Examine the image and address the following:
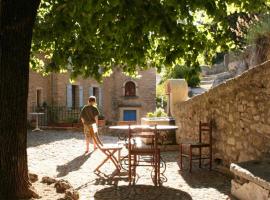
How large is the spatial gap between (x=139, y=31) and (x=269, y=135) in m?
2.64

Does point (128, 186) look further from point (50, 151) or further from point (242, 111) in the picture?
point (50, 151)

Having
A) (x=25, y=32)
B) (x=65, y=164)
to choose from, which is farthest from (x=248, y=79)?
(x=65, y=164)

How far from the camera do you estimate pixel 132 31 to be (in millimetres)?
5762

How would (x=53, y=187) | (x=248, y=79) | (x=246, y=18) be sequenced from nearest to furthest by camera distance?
1. (x=53, y=187)
2. (x=248, y=79)
3. (x=246, y=18)

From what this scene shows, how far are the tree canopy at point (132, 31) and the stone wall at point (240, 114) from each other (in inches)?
37.4

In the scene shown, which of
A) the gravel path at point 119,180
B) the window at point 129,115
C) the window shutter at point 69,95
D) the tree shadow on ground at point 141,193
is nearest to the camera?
the tree shadow on ground at point 141,193

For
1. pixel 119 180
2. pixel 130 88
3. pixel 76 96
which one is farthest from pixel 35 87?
pixel 119 180

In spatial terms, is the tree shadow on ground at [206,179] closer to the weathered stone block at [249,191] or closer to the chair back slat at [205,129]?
the weathered stone block at [249,191]

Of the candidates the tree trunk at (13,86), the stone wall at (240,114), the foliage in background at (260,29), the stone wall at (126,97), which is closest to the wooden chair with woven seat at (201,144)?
the stone wall at (240,114)

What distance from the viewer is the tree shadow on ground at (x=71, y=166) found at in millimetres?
8859

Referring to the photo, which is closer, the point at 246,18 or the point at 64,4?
the point at 64,4

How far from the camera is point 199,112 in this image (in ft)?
34.7

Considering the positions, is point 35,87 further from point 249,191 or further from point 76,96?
point 249,191

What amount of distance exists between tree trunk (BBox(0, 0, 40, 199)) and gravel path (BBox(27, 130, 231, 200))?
54 centimetres
